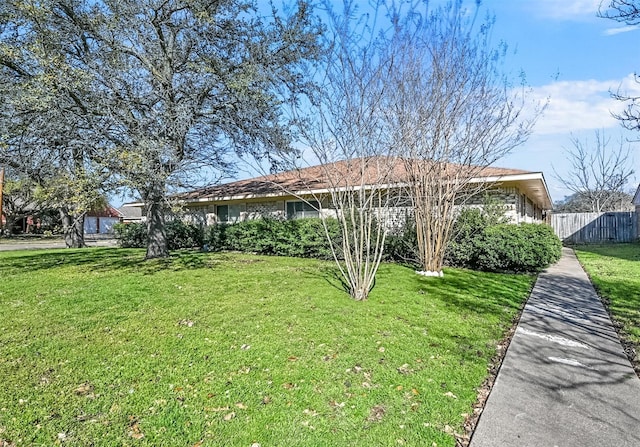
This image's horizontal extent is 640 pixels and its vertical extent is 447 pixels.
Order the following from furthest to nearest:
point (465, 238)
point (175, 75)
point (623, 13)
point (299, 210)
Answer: point (299, 210), point (465, 238), point (175, 75), point (623, 13)

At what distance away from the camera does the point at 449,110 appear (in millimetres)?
8578

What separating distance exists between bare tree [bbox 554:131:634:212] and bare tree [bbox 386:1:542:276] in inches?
1022

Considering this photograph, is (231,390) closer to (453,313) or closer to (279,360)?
(279,360)

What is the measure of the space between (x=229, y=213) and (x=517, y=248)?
43.4ft

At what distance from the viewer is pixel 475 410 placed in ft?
10.2

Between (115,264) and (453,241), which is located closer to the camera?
(453,241)

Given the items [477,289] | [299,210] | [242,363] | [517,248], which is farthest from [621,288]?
[299,210]

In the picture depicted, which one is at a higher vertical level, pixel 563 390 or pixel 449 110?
pixel 449 110

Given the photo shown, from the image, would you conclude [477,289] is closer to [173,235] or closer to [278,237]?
[278,237]

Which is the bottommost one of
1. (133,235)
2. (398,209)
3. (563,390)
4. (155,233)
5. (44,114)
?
(563,390)

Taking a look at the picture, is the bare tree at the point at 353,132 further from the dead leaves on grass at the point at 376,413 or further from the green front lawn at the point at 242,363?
the dead leaves on grass at the point at 376,413

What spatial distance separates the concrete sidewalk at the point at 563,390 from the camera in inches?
107

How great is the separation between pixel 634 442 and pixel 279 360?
2.95 meters

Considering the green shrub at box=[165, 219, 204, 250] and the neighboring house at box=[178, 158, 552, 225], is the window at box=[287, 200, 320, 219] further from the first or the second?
the green shrub at box=[165, 219, 204, 250]
